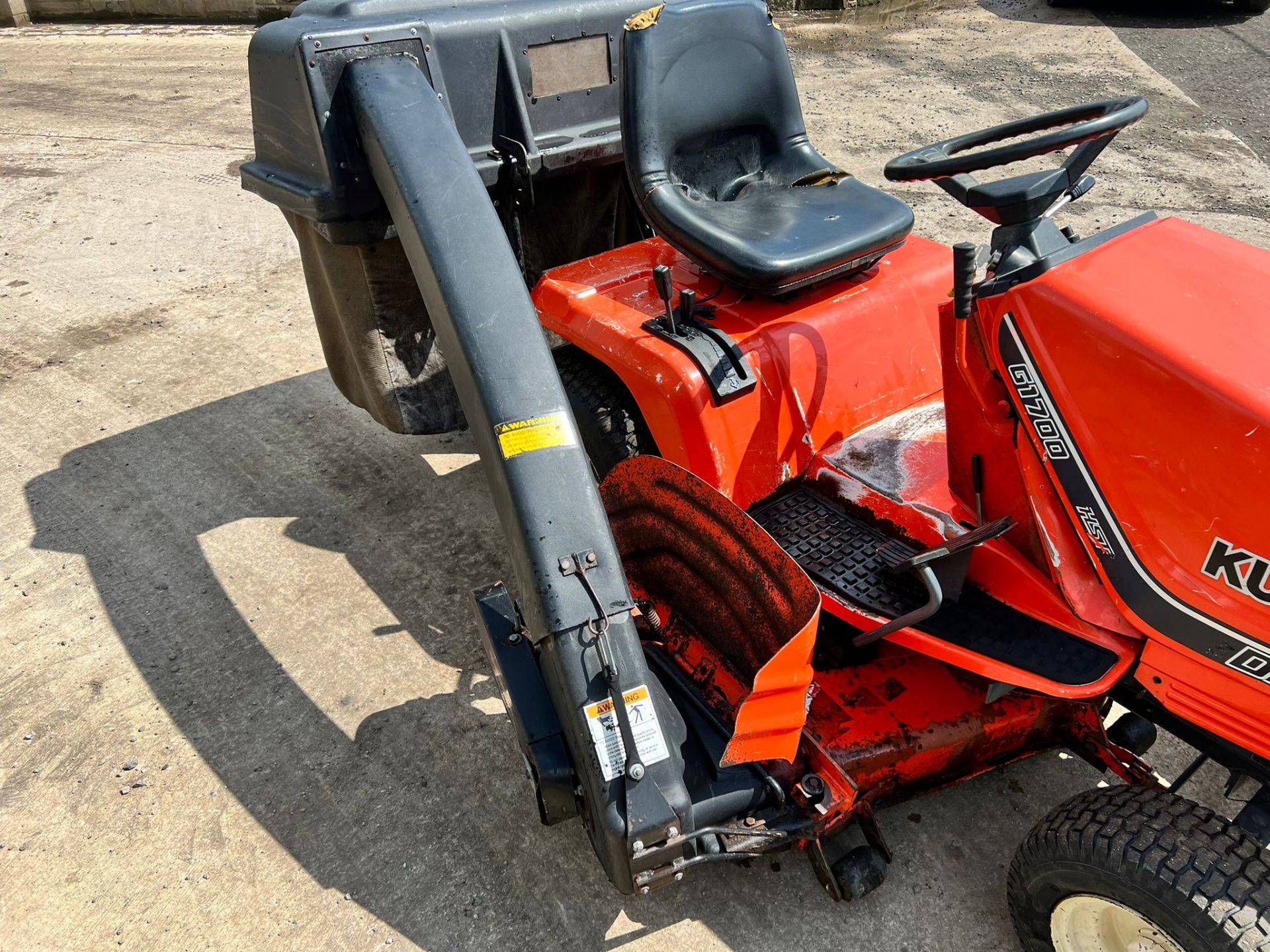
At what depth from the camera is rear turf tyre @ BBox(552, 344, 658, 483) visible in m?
2.54

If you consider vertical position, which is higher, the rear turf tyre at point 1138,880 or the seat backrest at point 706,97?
the seat backrest at point 706,97

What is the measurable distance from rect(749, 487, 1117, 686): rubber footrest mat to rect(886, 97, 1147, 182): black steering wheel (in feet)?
2.53

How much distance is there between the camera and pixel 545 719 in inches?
72.1

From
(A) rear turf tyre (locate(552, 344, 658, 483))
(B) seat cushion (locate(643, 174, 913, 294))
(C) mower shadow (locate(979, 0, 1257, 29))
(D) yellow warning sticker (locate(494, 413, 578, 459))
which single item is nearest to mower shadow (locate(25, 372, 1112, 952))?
(A) rear turf tyre (locate(552, 344, 658, 483))

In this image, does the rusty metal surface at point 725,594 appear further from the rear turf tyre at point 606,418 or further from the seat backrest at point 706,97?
the seat backrest at point 706,97

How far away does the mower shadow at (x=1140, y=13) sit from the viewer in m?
8.32

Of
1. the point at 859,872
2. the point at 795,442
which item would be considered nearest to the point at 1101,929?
the point at 859,872

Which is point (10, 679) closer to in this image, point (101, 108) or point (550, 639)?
point (550, 639)

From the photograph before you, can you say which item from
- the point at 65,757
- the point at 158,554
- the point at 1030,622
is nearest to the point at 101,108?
the point at 158,554

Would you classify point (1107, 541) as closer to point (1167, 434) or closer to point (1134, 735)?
point (1167, 434)

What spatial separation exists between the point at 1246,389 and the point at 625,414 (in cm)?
142

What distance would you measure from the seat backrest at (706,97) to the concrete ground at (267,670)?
126cm

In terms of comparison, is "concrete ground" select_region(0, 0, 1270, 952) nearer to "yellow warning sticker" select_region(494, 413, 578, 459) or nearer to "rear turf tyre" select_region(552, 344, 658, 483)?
"rear turf tyre" select_region(552, 344, 658, 483)

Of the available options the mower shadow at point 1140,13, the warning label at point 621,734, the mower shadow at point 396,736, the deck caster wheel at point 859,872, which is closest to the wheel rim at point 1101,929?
the mower shadow at point 396,736
